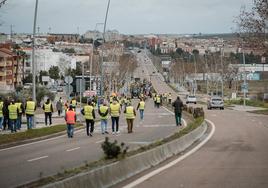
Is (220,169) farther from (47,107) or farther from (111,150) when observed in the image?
(47,107)

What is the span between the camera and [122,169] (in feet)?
46.2

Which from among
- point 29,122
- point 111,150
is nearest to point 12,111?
point 29,122

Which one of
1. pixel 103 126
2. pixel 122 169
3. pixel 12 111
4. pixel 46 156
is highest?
pixel 12 111

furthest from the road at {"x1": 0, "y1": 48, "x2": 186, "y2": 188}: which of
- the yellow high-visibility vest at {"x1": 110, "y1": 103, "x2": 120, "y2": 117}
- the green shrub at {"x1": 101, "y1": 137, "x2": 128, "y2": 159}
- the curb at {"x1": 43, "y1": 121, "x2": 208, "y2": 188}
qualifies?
the yellow high-visibility vest at {"x1": 110, "y1": 103, "x2": 120, "y2": 117}

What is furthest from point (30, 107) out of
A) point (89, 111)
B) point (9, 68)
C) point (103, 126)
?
point (9, 68)

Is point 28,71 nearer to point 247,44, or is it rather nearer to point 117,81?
point 117,81

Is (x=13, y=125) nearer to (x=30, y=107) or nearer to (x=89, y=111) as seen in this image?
(x=30, y=107)

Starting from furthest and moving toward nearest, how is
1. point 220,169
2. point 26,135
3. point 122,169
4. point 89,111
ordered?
point 89,111 < point 26,135 < point 220,169 < point 122,169

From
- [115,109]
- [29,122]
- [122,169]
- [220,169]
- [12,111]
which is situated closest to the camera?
[122,169]

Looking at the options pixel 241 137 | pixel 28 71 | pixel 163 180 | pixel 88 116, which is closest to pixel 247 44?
pixel 241 137

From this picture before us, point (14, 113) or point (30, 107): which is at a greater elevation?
point (30, 107)

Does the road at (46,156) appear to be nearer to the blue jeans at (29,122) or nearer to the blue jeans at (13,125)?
the blue jeans at (13,125)

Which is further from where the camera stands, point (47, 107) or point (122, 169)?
point (47, 107)

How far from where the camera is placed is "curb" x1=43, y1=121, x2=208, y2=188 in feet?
35.4
